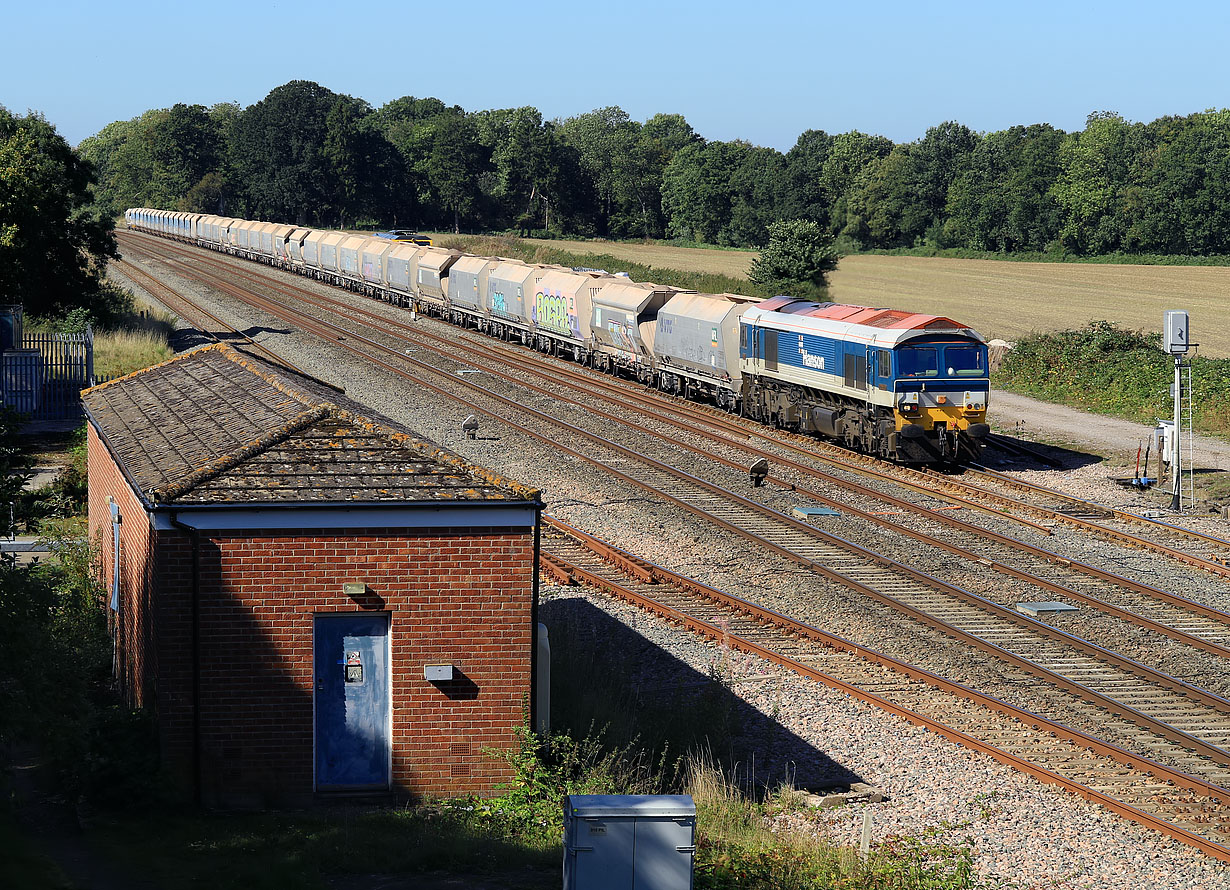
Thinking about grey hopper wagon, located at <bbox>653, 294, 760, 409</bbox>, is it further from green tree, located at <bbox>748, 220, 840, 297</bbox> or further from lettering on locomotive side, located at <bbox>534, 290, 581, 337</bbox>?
green tree, located at <bbox>748, 220, 840, 297</bbox>

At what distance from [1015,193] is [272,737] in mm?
119393

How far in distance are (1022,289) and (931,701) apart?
3116 inches

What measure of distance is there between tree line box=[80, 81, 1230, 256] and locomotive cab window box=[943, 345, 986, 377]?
87488 millimetres

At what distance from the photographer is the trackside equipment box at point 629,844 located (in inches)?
348

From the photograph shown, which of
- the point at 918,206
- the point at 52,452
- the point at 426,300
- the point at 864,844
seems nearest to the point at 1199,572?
the point at 864,844

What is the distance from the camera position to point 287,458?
1236 cm

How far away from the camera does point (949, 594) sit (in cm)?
1983

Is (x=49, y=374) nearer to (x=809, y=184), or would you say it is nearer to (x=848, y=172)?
(x=809, y=184)

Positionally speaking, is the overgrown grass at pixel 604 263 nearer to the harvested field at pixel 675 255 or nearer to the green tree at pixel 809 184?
the harvested field at pixel 675 255

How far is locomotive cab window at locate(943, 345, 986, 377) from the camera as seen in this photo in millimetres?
28844

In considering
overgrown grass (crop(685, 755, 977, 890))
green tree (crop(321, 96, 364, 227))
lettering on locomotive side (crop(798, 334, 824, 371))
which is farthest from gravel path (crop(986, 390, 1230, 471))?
green tree (crop(321, 96, 364, 227))

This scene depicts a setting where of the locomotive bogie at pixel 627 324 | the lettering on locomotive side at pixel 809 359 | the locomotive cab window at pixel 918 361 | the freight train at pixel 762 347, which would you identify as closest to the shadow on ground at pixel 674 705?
the locomotive cab window at pixel 918 361

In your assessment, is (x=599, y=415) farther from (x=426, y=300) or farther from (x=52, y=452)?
(x=426, y=300)

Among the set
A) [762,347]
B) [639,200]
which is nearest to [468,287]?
[762,347]
